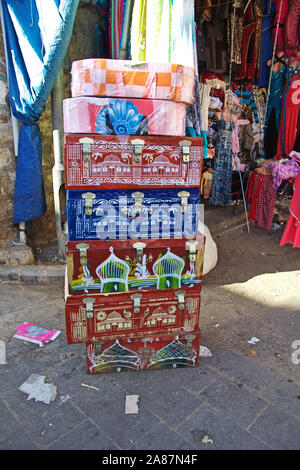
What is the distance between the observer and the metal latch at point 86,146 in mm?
2019

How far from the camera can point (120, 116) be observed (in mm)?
2045

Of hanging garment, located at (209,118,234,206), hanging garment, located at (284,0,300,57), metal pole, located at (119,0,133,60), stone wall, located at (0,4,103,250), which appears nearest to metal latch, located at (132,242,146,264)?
stone wall, located at (0,4,103,250)

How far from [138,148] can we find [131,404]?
1.62 meters

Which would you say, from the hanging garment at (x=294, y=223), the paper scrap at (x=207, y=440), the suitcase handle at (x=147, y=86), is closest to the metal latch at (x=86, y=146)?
the suitcase handle at (x=147, y=86)

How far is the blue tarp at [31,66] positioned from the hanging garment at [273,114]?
469 centimetres

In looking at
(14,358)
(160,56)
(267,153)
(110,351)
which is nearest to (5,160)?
(160,56)

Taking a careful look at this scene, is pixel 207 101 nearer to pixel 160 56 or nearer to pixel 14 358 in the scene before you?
pixel 160 56

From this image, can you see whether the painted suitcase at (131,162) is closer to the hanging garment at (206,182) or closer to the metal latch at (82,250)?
the metal latch at (82,250)

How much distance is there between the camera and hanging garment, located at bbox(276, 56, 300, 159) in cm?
641

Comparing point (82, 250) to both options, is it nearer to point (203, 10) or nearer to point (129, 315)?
point (129, 315)

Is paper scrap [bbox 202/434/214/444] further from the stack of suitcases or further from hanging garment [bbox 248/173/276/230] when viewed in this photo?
hanging garment [bbox 248/173/276/230]

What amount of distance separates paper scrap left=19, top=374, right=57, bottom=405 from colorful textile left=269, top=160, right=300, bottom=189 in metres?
4.70
